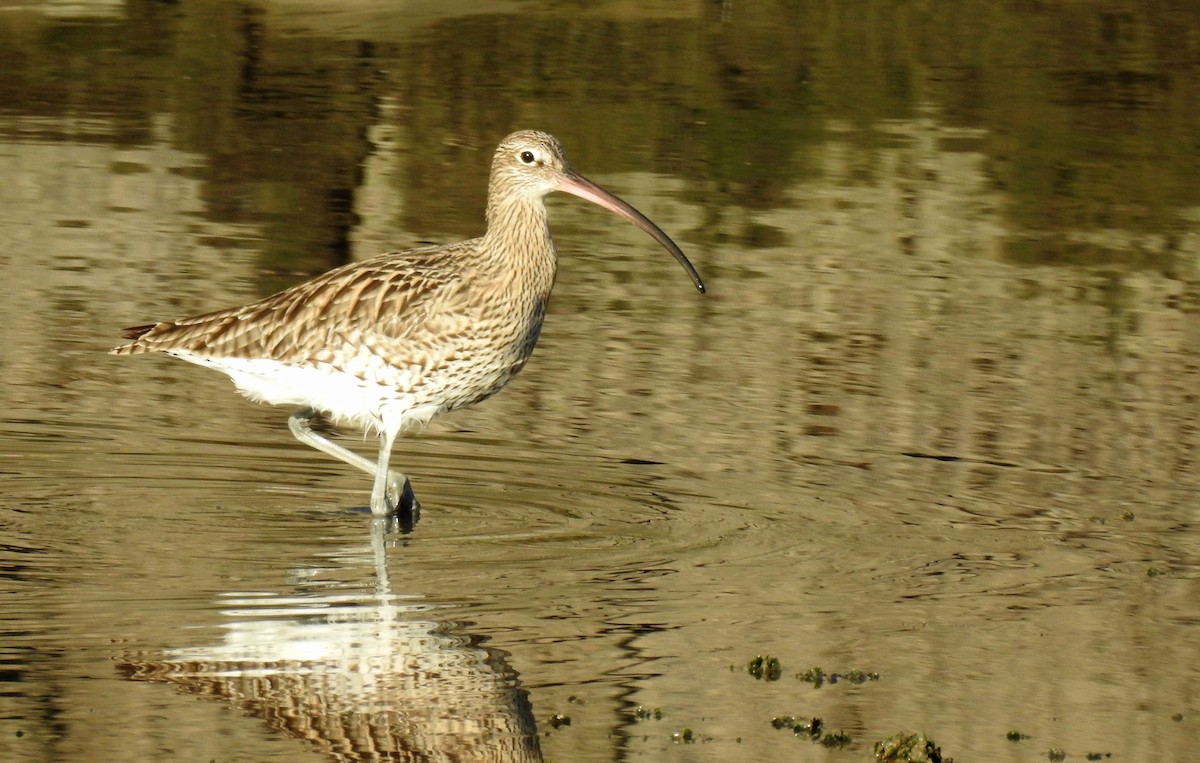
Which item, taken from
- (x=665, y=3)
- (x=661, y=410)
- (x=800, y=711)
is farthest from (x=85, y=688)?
(x=665, y=3)

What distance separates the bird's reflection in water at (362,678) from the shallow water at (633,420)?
0.02 m

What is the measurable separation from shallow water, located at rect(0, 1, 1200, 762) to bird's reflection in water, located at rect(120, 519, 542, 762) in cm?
2

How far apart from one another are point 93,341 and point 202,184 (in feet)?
14.8

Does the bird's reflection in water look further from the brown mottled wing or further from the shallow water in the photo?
the brown mottled wing

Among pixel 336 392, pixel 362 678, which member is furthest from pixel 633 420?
pixel 362 678

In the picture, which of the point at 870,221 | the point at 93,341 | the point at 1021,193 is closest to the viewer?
the point at 93,341

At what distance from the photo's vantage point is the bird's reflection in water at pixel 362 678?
6.81 meters

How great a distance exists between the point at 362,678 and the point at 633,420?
4230mm

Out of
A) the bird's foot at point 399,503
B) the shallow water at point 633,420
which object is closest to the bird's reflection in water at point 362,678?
the shallow water at point 633,420

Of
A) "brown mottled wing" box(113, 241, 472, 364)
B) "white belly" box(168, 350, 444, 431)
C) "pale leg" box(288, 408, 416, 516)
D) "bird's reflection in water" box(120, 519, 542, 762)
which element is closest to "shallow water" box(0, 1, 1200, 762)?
"bird's reflection in water" box(120, 519, 542, 762)

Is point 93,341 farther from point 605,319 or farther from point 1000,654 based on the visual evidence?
point 1000,654

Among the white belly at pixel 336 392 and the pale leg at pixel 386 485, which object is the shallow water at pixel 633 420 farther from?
the white belly at pixel 336 392

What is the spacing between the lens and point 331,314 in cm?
1012

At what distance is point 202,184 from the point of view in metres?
17.0
